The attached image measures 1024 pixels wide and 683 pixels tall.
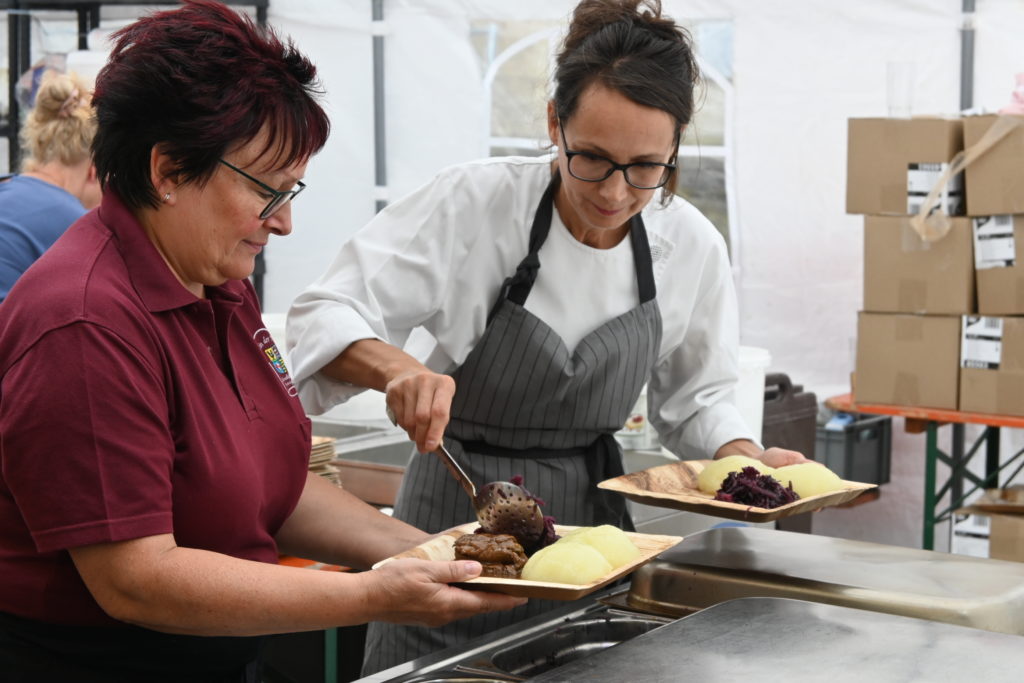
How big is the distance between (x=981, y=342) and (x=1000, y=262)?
307 mm

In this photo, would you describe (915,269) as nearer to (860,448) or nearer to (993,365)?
(993,365)

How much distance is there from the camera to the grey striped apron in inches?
82.4

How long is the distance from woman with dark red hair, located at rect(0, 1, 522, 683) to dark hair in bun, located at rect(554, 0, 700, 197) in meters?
0.57

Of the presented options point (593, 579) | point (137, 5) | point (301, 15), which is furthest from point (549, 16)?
point (593, 579)

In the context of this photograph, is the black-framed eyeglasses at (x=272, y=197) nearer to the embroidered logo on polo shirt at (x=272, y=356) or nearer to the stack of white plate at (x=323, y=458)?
the embroidered logo on polo shirt at (x=272, y=356)

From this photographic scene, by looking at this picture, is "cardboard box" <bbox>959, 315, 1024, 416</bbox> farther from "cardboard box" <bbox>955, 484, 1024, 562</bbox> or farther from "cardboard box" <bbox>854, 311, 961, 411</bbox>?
"cardboard box" <bbox>955, 484, 1024, 562</bbox>

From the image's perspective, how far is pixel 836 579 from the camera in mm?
1725

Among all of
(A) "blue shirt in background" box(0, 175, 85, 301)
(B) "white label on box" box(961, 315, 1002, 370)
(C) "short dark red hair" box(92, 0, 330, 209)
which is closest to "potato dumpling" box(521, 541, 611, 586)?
(C) "short dark red hair" box(92, 0, 330, 209)

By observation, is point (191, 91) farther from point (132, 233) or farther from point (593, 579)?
point (593, 579)

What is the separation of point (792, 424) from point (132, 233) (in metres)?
3.48

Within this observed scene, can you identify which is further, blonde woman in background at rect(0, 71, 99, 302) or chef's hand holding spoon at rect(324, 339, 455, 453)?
blonde woman in background at rect(0, 71, 99, 302)

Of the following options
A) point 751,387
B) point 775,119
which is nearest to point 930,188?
point 775,119

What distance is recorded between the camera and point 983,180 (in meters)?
4.27

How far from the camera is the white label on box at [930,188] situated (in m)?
4.37
